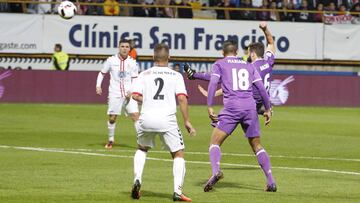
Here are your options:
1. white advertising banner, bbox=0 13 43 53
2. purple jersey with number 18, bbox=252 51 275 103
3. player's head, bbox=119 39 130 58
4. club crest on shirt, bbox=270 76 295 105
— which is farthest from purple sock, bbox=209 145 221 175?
white advertising banner, bbox=0 13 43 53

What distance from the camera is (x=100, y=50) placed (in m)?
42.1

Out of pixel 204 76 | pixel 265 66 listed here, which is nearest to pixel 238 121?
pixel 204 76

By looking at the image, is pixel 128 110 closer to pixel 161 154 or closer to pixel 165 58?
pixel 161 154

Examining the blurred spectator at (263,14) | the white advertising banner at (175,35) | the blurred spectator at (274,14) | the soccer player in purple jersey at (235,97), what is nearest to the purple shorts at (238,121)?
the soccer player in purple jersey at (235,97)

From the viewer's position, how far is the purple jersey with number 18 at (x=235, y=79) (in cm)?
1515

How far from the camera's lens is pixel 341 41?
44438 millimetres

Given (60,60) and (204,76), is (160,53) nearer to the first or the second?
(204,76)

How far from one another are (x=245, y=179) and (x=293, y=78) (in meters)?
24.3

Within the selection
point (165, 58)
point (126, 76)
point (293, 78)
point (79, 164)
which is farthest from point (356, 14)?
point (165, 58)

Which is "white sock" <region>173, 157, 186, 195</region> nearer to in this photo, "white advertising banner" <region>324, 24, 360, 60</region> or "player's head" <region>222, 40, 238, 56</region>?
"player's head" <region>222, 40, 238, 56</region>

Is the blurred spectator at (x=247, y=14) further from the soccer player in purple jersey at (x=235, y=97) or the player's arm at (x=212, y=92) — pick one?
the player's arm at (x=212, y=92)

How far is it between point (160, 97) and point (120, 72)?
31.9ft

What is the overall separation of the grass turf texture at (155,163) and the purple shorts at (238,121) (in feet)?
3.05

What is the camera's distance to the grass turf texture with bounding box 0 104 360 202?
14.4 m
